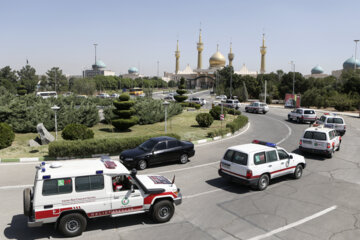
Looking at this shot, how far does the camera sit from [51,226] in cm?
839

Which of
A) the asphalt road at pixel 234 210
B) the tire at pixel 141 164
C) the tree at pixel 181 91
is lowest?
the asphalt road at pixel 234 210

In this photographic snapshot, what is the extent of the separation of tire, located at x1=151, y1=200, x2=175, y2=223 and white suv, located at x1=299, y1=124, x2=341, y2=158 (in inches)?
427

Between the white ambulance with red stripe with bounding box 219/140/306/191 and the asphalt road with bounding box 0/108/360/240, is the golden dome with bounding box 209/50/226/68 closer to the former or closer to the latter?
the asphalt road with bounding box 0/108/360/240

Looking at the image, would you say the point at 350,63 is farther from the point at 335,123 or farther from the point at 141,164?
the point at 141,164

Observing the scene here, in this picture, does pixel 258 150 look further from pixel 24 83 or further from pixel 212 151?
pixel 24 83

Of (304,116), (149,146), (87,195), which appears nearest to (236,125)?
(304,116)

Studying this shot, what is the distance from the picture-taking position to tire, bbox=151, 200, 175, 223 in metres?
8.54

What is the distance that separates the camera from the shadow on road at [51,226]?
7.93 meters

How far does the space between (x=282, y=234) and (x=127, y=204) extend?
14.3 feet

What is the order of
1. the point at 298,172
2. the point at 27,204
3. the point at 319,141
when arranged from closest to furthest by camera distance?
the point at 27,204 < the point at 298,172 < the point at 319,141

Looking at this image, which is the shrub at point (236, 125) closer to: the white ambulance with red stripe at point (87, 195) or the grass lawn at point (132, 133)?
the grass lawn at point (132, 133)

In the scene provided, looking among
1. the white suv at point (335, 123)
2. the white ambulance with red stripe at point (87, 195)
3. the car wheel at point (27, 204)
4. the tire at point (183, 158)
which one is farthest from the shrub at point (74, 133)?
the white suv at point (335, 123)

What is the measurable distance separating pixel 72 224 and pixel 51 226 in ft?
3.28

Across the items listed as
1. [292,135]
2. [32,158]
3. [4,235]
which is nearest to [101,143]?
[32,158]
